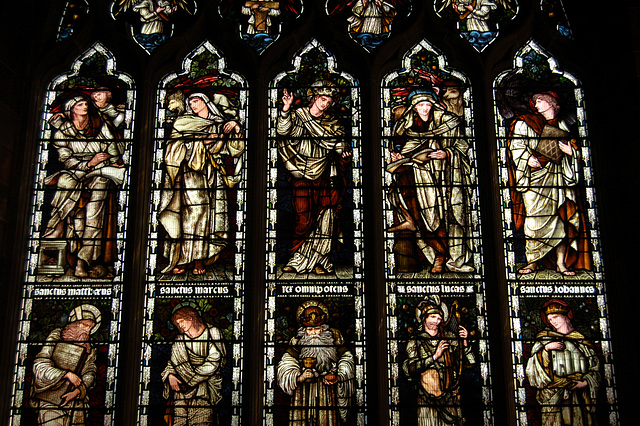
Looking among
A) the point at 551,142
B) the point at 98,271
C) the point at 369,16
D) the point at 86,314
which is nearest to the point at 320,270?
the point at 98,271

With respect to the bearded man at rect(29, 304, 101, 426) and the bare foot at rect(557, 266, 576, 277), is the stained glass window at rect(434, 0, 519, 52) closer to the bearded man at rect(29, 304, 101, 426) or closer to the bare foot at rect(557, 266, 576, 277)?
the bare foot at rect(557, 266, 576, 277)

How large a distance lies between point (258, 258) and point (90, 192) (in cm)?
153

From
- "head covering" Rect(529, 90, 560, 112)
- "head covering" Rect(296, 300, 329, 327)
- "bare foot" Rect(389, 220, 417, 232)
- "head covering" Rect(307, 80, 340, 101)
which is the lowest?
"head covering" Rect(296, 300, 329, 327)

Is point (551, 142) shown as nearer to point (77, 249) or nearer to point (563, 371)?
point (563, 371)

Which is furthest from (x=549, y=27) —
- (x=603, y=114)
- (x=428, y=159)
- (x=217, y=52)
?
(x=217, y=52)

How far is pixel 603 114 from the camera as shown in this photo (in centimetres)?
795

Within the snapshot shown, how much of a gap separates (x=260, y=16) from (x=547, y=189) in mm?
2928

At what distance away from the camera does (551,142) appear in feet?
26.2

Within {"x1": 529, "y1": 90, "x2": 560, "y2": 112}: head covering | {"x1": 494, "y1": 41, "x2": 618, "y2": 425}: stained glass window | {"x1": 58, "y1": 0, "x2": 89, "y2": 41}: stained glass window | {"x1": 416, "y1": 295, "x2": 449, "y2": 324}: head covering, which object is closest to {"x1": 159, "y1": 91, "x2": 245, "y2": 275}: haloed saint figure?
{"x1": 58, "y1": 0, "x2": 89, "y2": 41}: stained glass window

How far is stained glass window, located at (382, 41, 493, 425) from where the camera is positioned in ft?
23.6

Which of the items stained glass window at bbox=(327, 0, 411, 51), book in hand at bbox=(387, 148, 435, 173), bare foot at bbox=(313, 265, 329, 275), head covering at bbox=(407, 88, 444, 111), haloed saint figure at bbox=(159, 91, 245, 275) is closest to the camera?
bare foot at bbox=(313, 265, 329, 275)

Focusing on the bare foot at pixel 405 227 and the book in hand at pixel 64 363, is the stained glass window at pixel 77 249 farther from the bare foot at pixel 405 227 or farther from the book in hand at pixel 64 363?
the bare foot at pixel 405 227

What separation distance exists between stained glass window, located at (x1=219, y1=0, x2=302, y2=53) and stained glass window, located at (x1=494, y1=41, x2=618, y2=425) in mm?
1959

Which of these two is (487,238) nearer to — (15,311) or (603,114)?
(603,114)
